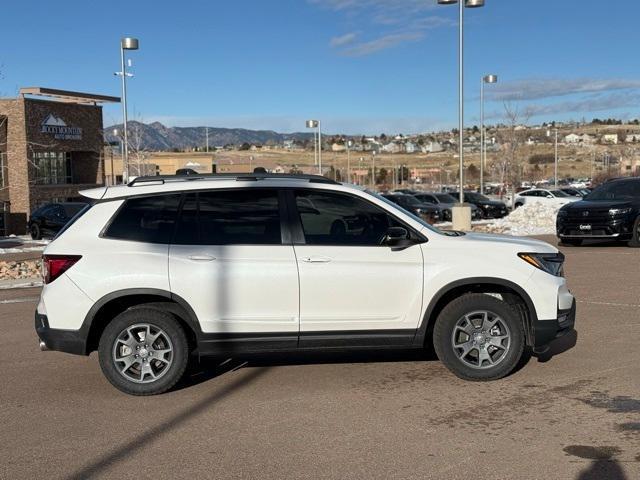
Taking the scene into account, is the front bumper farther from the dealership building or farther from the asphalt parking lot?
the dealership building

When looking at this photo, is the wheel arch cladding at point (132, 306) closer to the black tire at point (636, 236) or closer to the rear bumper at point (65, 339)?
the rear bumper at point (65, 339)

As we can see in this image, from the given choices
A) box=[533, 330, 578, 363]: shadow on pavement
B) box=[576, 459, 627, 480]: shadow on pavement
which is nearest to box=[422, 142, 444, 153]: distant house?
box=[533, 330, 578, 363]: shadow on pavement

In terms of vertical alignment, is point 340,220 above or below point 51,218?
above

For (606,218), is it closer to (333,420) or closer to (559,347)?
(559,347)

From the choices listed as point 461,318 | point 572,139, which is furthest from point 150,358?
point 572,139

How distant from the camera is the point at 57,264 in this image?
249 inches

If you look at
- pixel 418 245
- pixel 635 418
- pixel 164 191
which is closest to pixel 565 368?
pixel 635 418

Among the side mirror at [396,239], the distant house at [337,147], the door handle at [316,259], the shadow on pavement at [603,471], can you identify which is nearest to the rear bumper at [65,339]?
the door handle at [316,259]

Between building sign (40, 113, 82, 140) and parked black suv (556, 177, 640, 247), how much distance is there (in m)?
34.7

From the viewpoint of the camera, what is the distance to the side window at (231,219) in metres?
6.41

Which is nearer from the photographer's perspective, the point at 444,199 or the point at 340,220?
the point at 340,220

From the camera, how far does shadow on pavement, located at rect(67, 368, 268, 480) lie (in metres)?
4.79

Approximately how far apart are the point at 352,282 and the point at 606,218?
1366 centimetres

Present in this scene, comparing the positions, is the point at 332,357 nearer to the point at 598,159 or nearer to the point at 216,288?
the point at 216,288
